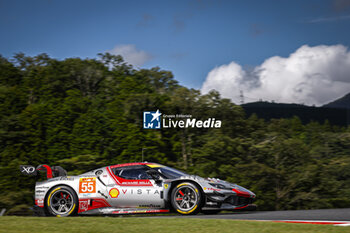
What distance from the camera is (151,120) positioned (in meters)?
28.5

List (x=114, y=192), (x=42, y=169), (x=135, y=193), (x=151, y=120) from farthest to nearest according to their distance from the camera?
(x=151, y=120) → (x=42, y=169) → (x=114, y=192) → (x=135, y=193)

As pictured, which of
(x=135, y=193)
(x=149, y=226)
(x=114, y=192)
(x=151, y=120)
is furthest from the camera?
(x=151, y=120)

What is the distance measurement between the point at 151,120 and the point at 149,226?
865 inches

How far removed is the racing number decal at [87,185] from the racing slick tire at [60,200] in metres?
0.21

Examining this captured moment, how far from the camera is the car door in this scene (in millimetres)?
9086

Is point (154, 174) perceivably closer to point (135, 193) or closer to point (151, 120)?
point (135, 193)

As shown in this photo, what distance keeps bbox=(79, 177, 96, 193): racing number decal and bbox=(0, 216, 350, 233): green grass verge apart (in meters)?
2.04

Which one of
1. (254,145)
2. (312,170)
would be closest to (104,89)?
(254,145)

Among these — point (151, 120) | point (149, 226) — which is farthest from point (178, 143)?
point (149, 226)

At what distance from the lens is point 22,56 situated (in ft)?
141

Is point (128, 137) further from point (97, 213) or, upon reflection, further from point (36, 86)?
point (97, 213)

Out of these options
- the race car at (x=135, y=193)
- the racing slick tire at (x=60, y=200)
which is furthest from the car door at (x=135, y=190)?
the racing slick tire at (x=60, y=200)

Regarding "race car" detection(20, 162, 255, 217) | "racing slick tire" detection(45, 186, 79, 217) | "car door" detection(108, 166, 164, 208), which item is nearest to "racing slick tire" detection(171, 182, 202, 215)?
"race car" detection(20, 162, 255, 217)

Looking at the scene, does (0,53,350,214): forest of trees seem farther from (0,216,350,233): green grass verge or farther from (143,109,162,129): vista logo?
(0,216,350,233): green grass verge
